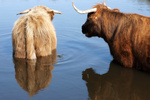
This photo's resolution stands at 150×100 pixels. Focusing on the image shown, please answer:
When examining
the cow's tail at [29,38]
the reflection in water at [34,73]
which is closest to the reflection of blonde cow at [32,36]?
the cow's tail at [29,38]

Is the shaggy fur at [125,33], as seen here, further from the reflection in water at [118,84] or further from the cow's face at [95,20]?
the reflection in water at [118,84]

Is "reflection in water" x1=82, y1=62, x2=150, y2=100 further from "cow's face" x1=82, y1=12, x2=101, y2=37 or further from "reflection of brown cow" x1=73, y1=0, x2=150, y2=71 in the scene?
"cow's face" x1=82, y1=12, x2=101, y2=37

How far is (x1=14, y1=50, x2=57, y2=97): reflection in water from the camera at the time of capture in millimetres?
4633

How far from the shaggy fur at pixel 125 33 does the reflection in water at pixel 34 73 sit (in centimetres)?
136

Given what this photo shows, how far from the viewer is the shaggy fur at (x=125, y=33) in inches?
201

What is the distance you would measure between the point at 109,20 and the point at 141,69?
4.47ft

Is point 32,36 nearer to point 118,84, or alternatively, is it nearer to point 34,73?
point 34,73

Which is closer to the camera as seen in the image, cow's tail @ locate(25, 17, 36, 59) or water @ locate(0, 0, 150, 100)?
water @ locate(0, 0, 150, 100)

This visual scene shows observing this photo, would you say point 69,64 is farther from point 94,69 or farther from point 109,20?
point 109,20

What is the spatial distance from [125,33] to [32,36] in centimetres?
210

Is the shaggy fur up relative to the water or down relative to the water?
up

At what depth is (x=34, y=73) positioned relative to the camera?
5.22 meters

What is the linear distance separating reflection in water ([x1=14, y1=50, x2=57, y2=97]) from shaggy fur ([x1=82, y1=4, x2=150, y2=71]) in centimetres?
136

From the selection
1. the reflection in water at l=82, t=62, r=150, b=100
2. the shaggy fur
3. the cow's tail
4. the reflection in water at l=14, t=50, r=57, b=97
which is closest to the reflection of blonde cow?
the cow's tail
